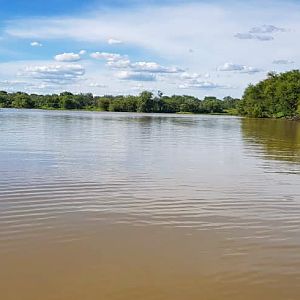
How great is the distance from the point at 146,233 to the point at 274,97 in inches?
4028

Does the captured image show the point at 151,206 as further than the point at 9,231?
Yes

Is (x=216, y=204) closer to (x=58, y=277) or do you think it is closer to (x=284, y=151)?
(x=58, y=277)

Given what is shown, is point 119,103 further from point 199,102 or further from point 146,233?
point 146,233

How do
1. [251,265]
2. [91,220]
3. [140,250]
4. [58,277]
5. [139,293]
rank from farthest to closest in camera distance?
[91,220]
[140,250]
[251,265]
[58,277]
[139,293]

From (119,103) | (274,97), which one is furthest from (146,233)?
(119,103)

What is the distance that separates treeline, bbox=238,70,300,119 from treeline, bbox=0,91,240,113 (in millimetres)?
45765

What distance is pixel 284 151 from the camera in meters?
25.2

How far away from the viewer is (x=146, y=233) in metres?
8.39

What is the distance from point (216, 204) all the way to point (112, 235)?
3450 millimetres

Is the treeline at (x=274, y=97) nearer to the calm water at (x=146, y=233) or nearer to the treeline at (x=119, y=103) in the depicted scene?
the treeline at (x=119, y=103)

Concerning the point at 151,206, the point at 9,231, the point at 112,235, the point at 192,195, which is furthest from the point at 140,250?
the point at 192,195

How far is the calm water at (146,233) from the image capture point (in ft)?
19.9

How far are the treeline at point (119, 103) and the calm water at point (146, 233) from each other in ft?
511

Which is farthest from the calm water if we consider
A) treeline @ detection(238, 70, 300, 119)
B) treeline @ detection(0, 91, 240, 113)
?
treeline @ detection(0, 91, 240, 113)
